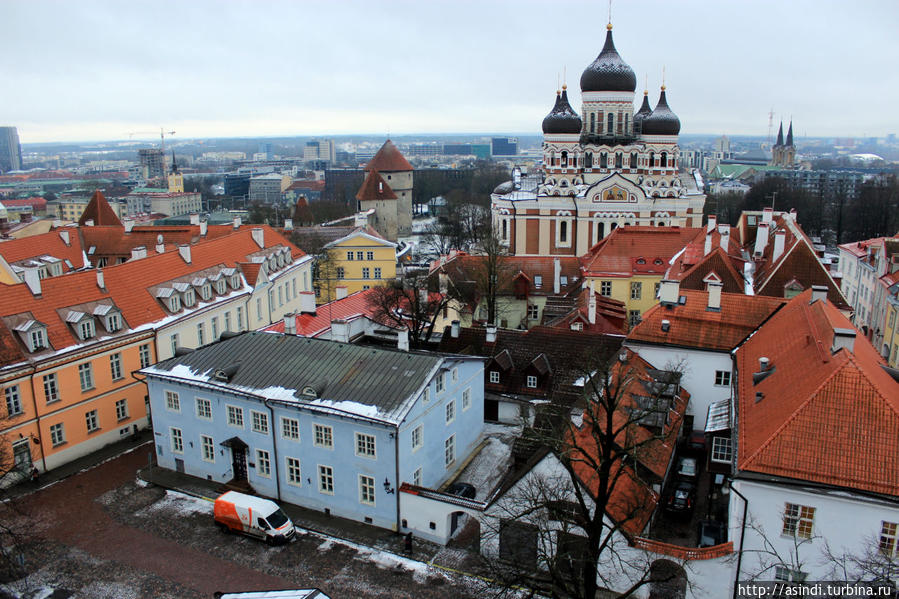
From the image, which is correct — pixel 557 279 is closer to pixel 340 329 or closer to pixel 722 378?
pixel 722 378

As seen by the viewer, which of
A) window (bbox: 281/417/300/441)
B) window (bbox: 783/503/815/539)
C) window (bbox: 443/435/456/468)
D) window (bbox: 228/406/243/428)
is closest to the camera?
window (bbox: 783/503/815/539)

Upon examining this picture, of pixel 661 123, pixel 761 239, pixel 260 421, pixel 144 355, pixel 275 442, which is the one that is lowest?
pixel 275 442

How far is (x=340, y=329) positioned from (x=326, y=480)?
811 cm

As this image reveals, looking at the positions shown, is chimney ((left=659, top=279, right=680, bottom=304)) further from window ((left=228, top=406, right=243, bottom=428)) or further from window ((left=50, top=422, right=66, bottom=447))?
window ((left=50, top=422, right=66, bottom=447))

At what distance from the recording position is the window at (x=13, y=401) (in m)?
26.5

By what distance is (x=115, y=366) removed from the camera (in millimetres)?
31156

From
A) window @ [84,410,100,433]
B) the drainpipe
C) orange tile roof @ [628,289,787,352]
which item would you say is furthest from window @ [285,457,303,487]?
orange tile roof @ [628,289,787,352]

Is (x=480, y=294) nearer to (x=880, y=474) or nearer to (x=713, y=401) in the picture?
(x=713, y=401)

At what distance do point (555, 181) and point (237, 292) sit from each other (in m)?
41.4

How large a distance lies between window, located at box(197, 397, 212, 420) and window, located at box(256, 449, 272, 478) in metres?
2.61

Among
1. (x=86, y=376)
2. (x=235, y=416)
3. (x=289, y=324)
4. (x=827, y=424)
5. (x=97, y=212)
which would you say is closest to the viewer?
(x=827, y=424)

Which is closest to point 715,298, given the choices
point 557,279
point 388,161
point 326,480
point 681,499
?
point 681,499

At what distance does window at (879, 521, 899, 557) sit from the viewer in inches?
653

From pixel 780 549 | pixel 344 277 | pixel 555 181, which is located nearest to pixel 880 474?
pixel 780 549
